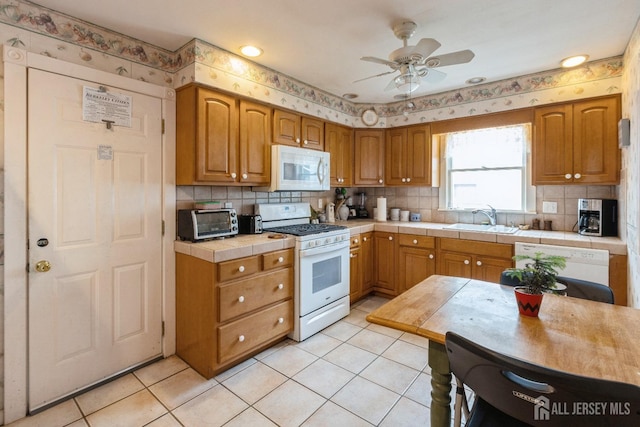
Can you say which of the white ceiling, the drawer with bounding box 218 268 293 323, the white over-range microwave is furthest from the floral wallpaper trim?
the drawer with bounding box 218 268 293 323

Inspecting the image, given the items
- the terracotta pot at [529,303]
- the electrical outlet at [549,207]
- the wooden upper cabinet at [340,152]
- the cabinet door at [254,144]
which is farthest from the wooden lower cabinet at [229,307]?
the electrical outlet at [549,207]

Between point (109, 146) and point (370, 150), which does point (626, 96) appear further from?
point (109, 146)

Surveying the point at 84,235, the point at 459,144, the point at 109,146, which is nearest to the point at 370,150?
the point at 459,144

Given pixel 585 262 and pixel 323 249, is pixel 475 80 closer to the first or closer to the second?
pixel 585 262

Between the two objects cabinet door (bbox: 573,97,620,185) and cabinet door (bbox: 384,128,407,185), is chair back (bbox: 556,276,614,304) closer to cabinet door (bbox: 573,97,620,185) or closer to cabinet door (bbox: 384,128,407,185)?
cabinet door (bbox: 573,97,620,185)

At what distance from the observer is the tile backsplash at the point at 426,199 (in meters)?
2.83

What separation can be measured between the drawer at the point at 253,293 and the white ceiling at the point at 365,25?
1.82 m

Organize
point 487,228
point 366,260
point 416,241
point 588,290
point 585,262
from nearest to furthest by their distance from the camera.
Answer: point 588,290 → point 585,262 → point 487,228 → point 416,241 → point 366,260

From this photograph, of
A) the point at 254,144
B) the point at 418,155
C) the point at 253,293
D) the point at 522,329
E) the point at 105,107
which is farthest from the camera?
the point at 418,155

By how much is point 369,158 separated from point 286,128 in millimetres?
1376

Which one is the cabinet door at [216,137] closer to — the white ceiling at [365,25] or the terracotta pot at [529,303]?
the white ceiling at [365,25]

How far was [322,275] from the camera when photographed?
2986 mm

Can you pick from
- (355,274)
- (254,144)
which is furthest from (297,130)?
(355,274)

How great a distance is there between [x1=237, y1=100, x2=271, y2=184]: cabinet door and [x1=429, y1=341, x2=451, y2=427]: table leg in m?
2.07
